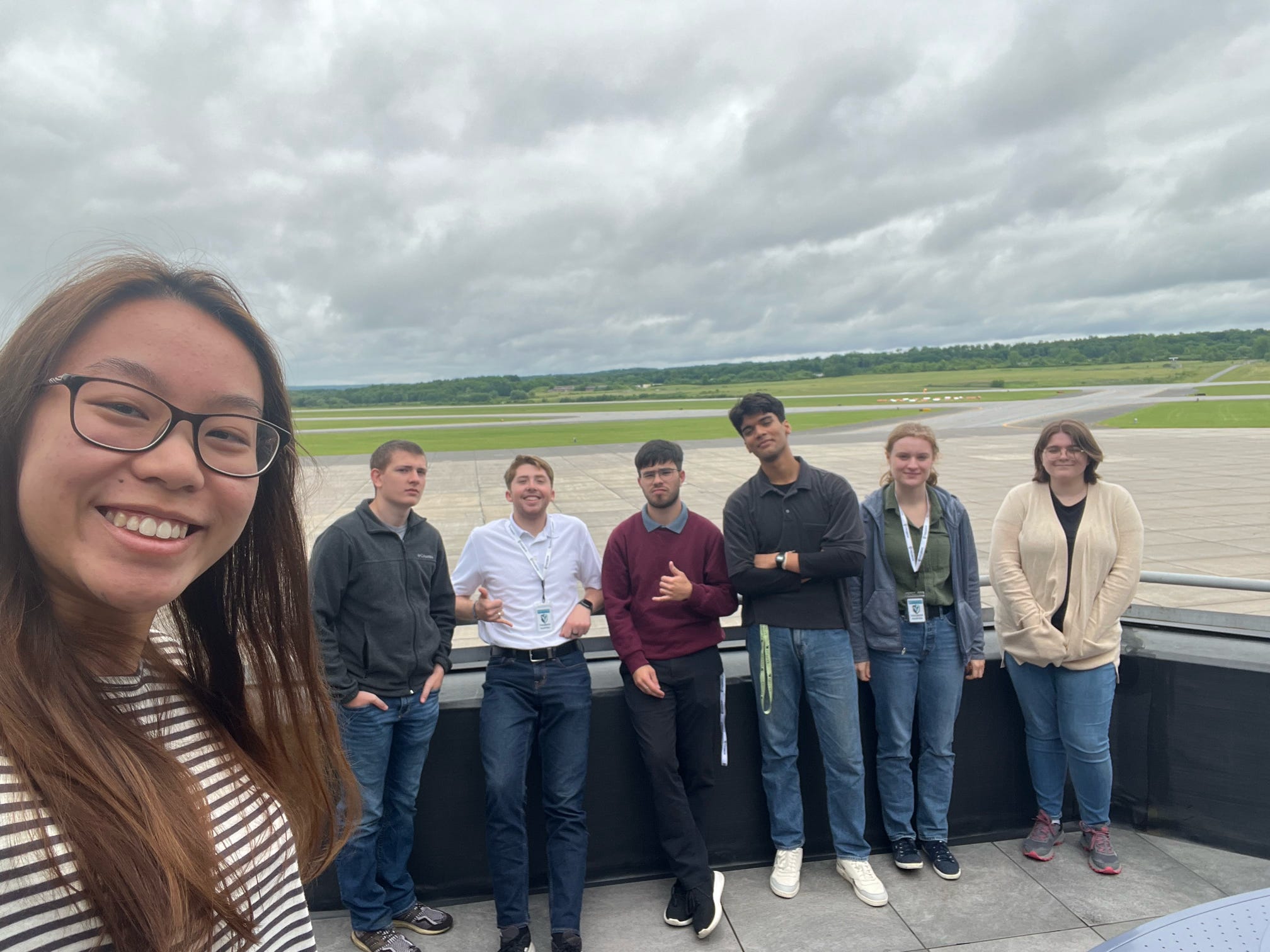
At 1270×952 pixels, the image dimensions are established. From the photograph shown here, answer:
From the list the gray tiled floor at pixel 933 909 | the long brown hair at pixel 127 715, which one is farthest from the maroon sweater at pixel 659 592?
the long brown hair at pixel 127 715

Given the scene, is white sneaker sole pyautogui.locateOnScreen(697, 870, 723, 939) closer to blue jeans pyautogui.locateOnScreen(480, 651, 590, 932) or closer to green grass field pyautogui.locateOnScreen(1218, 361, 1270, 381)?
blue jeans pyautogui.locateOnScreen(480, 651, 590, 932)

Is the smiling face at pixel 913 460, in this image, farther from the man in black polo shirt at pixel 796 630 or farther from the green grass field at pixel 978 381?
the green grass field at pixel 978 381

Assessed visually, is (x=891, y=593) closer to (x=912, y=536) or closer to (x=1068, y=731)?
(x=912, y=536)

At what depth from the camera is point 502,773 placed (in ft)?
11.6

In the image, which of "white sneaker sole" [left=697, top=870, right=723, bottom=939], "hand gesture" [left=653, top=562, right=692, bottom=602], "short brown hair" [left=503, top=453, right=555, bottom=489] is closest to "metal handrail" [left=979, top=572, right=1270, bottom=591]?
"hand gesture" [left=653, top=562, right=692, bottom=602]

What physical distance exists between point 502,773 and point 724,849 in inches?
56.3

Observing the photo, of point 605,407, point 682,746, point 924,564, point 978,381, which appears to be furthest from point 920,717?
point 978,381

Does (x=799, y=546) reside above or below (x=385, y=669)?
above

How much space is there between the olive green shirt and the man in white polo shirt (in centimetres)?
165

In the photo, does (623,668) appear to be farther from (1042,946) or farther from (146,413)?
(146,413)

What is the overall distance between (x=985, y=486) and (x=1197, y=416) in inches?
1380

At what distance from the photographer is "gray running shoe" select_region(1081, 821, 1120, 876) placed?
3.96 meters

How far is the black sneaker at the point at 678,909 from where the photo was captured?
3.63m

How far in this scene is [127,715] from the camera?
96 centimetres
